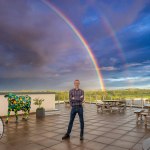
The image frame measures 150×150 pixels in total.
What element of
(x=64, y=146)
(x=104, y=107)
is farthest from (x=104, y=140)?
(x=104, y=107)

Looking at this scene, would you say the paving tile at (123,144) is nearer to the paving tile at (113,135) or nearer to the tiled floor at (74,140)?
the tiled floor at (74,140)

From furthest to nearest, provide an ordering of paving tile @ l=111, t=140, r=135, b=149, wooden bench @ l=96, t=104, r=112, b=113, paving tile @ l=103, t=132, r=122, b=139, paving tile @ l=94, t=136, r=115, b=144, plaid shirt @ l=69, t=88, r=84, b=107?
1. wooden bench @ l=96, t=104, r=112, b=113
2. paving tile @ l=103, t=132, r=122, b=139
3. plaid shirt @ l=69, t=88, r=84, b=107
4. paving tile @ l=94, t=136, r=115, b=144
5. paving tile @ l=111, t=140, r=135, b=149

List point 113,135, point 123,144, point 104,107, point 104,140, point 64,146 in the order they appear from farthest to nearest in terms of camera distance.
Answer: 1. point 104,107
2. point 113,135
3. point 104,140
4. point 123,144
5. point 64,146

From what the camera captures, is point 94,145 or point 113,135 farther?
point 113,135

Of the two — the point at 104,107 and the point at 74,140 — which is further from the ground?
the point at 104,107

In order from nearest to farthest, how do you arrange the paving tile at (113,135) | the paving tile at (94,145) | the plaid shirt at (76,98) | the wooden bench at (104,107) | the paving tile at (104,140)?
the paving tile at (94,145) < the paving tile at (104,140) < the plaid shirt at (76,98) < the paving tile at (113,135) < the wooden bench at (104,107)

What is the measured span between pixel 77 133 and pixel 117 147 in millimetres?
1867

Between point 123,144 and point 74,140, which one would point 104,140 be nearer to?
point 123,144

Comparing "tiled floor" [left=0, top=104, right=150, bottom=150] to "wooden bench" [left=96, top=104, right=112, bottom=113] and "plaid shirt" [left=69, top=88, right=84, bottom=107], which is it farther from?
"wooden bench" [left=96, top=104, right=112, bottom=113]

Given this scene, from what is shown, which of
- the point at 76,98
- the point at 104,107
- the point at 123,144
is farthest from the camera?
the point at 104,107

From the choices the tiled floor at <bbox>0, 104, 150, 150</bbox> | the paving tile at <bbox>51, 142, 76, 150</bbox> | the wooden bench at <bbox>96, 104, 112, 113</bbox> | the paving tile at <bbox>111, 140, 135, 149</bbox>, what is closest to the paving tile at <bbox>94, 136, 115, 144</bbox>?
the tiled floor at <bbox>0, 104, 150, 150</bbox>

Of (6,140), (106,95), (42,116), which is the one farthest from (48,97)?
(6,140)

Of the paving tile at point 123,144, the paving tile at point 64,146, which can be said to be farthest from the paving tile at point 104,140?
the paving tile at point 64,146

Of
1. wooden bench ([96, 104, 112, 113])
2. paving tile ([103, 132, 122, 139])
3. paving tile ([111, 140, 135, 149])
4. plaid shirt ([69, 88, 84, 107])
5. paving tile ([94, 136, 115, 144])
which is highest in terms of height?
plaid shirt ([69, 88, 84, 107])
